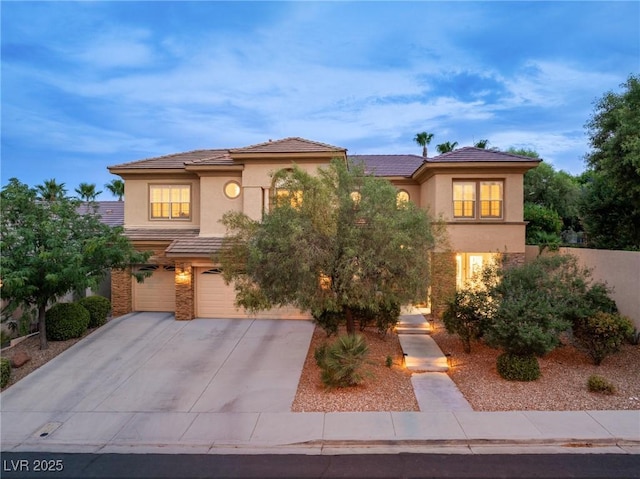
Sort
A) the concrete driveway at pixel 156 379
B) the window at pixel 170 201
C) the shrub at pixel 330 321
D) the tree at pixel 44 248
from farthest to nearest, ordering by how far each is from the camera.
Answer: the window at pixel 170 201, the shrub at pixel 330 321, the tree at pixel 44 248, the concrete driveway at pixel 156 379

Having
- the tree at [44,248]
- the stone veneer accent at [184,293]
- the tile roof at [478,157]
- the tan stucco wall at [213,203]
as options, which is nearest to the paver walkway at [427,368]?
the tile roof at [478,157]

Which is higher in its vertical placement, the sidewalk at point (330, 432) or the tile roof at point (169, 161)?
the tile roof at point (169, 161)

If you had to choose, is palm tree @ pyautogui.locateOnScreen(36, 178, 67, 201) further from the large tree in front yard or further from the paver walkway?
the paver walkway

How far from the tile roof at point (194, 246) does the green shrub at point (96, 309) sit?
2.96 meters

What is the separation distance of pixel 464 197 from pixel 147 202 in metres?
13.4

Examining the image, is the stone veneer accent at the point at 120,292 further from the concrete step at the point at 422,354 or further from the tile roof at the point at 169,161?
the concrete step at the point at 422,354

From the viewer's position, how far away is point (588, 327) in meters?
10.1

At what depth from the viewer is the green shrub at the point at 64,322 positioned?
1285 cm

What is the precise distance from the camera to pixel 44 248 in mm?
11406

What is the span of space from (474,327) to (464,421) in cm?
436

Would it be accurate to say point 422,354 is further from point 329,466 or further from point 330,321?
point 329,466

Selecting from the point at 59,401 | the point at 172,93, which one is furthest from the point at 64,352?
the point at 172,93

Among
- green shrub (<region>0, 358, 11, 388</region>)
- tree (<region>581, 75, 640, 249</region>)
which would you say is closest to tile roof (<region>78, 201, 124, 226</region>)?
green shrub (<region>0, 358, 11, 388</region>)

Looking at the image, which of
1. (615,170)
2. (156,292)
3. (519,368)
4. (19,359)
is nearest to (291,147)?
(156,292)
